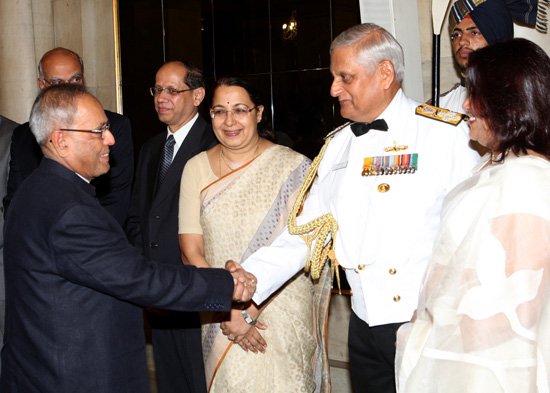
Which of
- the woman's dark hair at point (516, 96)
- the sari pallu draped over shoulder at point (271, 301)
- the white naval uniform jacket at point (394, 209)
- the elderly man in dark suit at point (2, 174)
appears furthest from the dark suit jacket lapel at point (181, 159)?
the woman's dark hair at point (516, 96)

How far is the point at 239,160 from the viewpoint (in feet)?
10.2

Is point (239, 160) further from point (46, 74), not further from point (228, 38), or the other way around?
point (228, 38)

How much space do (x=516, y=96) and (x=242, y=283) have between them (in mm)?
1262

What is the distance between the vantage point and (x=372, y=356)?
2.45 meters

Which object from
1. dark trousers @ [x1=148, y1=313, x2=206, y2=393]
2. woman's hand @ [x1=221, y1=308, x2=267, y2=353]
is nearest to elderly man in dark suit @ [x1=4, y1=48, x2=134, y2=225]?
dark trousers @ [x1=148, y1=313, x2=206, y2=393]

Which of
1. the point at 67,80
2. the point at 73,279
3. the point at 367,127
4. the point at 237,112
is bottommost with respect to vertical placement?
the point at 73,279

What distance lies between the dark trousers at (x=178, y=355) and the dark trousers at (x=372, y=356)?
1003 millimetres

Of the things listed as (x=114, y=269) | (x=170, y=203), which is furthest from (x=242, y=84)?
(x=114, y=269)

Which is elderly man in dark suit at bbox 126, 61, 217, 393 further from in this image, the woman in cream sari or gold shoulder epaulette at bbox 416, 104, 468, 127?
gold shoulder epaulette at bbox 416, 104, 468, 127

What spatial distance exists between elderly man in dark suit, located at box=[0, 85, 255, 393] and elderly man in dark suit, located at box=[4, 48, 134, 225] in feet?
3.83

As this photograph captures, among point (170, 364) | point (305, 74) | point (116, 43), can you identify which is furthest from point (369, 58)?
point (116, 43)

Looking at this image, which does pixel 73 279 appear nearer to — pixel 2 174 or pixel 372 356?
pixel 372 356

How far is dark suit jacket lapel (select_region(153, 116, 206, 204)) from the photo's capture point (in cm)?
330

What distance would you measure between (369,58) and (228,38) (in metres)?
3.43
